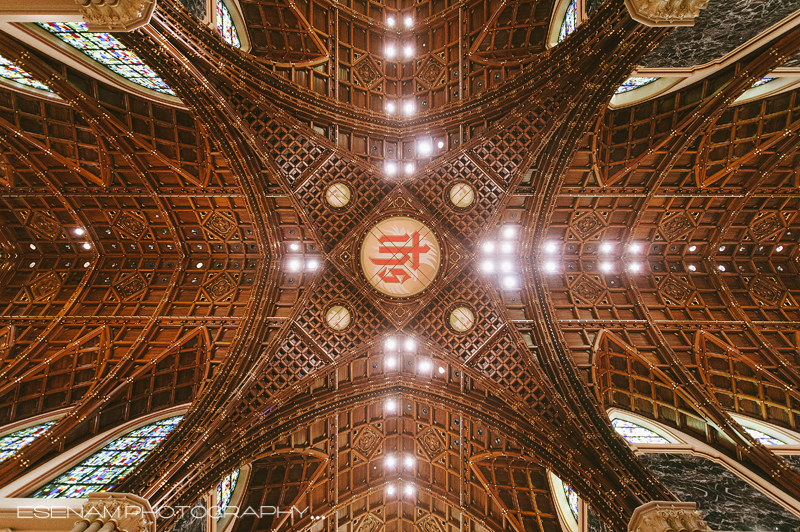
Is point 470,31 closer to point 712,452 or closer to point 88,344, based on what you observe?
point 712,452

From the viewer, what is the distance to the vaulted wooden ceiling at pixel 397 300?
13070 millimetres

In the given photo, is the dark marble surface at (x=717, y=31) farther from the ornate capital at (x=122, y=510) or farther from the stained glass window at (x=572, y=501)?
the ornate capital at (x=122, y=510)

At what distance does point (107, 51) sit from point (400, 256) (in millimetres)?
12932

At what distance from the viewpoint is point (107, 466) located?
38.7 feet

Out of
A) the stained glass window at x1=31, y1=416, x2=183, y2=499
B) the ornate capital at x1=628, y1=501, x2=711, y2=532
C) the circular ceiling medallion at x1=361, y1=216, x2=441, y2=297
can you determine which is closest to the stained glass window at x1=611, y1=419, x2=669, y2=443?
the ornate capital at x1=628, y1=501, x2=711, y2=532

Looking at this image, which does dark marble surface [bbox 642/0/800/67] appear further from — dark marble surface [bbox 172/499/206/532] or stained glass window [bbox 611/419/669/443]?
dark marble surface [bbox 172/499/206/532]

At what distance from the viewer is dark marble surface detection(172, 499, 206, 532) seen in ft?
37.2

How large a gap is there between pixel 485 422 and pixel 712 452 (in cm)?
777

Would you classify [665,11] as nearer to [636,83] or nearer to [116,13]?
[636,83]

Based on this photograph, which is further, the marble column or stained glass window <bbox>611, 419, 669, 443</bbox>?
stained glass window <bbox>611, 419, 669, 443</bbox>

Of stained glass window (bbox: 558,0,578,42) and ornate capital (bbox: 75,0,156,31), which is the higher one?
stained glass window (bbox: 558,0,578,42)

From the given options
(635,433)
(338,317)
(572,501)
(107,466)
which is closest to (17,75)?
(107,466)

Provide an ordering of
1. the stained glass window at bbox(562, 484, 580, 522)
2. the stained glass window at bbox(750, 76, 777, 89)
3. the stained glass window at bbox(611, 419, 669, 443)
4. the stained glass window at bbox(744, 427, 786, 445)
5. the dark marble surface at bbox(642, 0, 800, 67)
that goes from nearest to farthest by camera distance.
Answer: the dark marble surface at bbox(642, 0, 800, 67) < the stained glass window at bbox(750, 76, 777, 89) < the stained glass window at bbox(744, 427, 786, 445) < the stained glass window at bbox(562, 484, 580, 522) < the stained glass window at bbox(611, 419, 669, 443)

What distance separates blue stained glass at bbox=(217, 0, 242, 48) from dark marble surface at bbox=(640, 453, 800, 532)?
22137 mm
